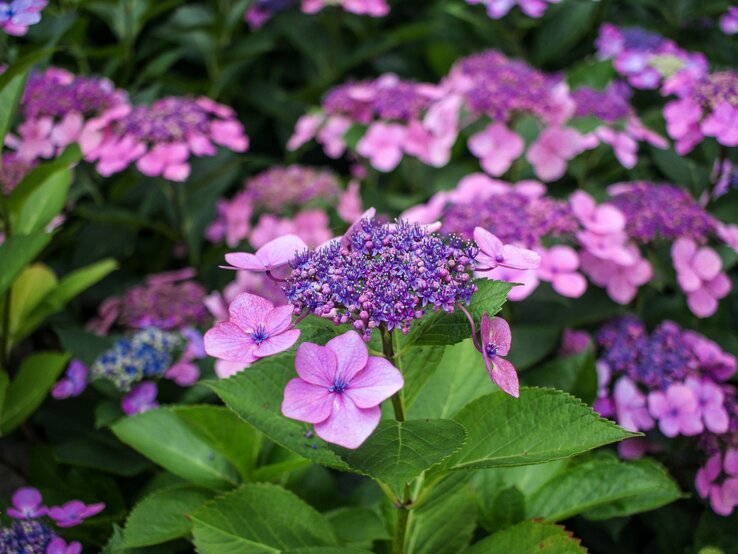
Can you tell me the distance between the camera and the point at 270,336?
26.1 inches

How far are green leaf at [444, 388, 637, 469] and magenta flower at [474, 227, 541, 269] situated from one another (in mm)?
139

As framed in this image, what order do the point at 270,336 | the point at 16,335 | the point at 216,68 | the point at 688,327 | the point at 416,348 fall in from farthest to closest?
1. the point at 216,68
2. the point at 688,327
3. the point at 16,335
4. the point at 416,348
5. the point at 270,336

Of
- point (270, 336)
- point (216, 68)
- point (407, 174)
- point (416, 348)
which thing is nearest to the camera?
point (270, 336)

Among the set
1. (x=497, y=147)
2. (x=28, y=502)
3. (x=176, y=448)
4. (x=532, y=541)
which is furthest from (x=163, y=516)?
(x=497, y=147)

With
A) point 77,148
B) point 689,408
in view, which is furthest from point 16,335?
point 689,408

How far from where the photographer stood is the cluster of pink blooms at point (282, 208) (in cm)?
167

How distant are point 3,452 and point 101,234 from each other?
485 mm

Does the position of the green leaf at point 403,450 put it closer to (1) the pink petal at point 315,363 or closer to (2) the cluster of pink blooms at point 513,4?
(1) the pink petal at point 315,363

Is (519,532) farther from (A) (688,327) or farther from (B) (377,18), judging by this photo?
(B) (377,18)

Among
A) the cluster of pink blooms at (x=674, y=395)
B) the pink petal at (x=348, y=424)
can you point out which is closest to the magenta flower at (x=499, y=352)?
the pink petal at (x=348, y=424)

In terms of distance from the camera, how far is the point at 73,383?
128 centimetres

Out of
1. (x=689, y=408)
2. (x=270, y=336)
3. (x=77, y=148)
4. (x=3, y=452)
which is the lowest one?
(x=3, y=452)

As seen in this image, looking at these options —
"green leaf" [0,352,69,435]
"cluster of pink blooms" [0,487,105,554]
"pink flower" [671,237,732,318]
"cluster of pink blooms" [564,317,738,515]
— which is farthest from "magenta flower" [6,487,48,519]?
"pink flower" [671,237,732,318]

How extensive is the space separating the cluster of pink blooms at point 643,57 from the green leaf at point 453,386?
1022 mm
